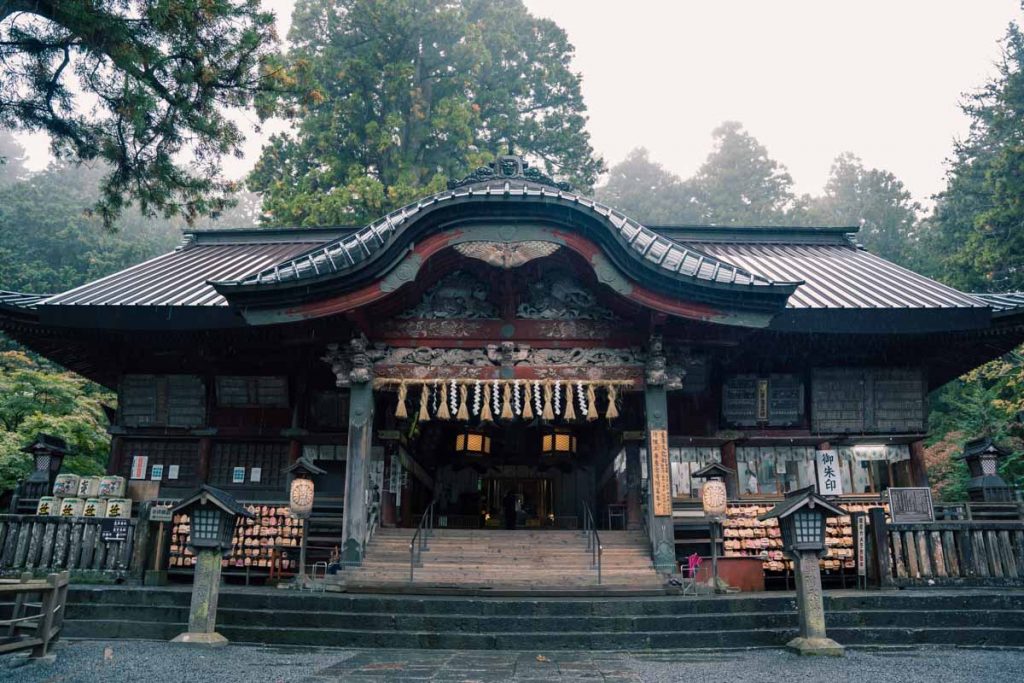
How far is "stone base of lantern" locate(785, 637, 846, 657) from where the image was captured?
815cm

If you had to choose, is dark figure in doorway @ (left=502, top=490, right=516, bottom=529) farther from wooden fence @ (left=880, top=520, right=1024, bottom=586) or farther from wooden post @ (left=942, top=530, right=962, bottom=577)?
wooden post @ (left=942, top=530, right=962, bottom=577)

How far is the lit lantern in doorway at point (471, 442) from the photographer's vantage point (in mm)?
18281

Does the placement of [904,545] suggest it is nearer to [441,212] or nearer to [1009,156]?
[441,212]

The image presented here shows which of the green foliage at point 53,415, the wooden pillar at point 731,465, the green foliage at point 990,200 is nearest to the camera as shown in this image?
the wooden pillar at point 731,465

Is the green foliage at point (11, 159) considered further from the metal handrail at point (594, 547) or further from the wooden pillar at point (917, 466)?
the wooden pillar at point (917, 466)

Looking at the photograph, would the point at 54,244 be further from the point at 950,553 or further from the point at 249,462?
the point at 950,553

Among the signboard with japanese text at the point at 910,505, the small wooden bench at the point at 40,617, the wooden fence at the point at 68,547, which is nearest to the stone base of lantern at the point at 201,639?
the small wooden bench at the point at 40,617

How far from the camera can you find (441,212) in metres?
11.7

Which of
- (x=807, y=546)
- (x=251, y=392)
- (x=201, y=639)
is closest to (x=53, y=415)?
(x=251, y=392)

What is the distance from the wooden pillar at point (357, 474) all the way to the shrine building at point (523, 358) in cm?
4

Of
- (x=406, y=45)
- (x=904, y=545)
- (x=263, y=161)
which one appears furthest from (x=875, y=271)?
(x=263, y=161)

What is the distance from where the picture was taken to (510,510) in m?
19.7

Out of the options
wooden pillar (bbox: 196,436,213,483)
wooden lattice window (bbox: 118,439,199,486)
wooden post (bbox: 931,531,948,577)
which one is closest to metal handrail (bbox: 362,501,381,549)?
wooden pillar (bbox: 196,436,213,483)

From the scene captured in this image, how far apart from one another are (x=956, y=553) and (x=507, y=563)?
23.3 ft
